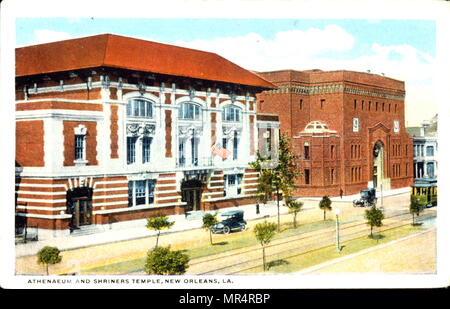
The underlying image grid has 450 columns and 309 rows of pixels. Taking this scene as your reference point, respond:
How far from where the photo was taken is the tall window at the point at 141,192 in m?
17.0

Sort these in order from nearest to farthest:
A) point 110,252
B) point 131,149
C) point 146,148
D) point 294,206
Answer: point 110,252
point 131,149
point 146,148
point 294,206

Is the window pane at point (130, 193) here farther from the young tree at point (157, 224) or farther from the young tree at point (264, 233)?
the young tree at point (264, 233)

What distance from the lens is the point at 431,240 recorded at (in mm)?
16609

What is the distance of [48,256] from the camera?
15031mm

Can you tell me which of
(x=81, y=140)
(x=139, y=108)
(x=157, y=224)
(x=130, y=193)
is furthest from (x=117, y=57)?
(x=157, y=224)

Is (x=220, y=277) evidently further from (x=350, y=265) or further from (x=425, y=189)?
(x=425, y=189)

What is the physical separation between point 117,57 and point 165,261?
6.43 metres

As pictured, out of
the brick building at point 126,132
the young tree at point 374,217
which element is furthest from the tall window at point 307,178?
the young tree at point 374,217

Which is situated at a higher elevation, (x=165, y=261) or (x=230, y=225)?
(x=230, y=225)

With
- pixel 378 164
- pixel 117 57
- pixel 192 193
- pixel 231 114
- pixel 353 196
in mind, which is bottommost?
pixel 353 196

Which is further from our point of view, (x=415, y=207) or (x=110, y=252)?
(x=415, y=207)

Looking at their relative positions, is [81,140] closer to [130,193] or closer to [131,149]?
[131,149]

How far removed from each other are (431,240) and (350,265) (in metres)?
2.79

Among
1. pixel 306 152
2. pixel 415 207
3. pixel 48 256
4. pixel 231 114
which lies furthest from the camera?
pixel 306 152
